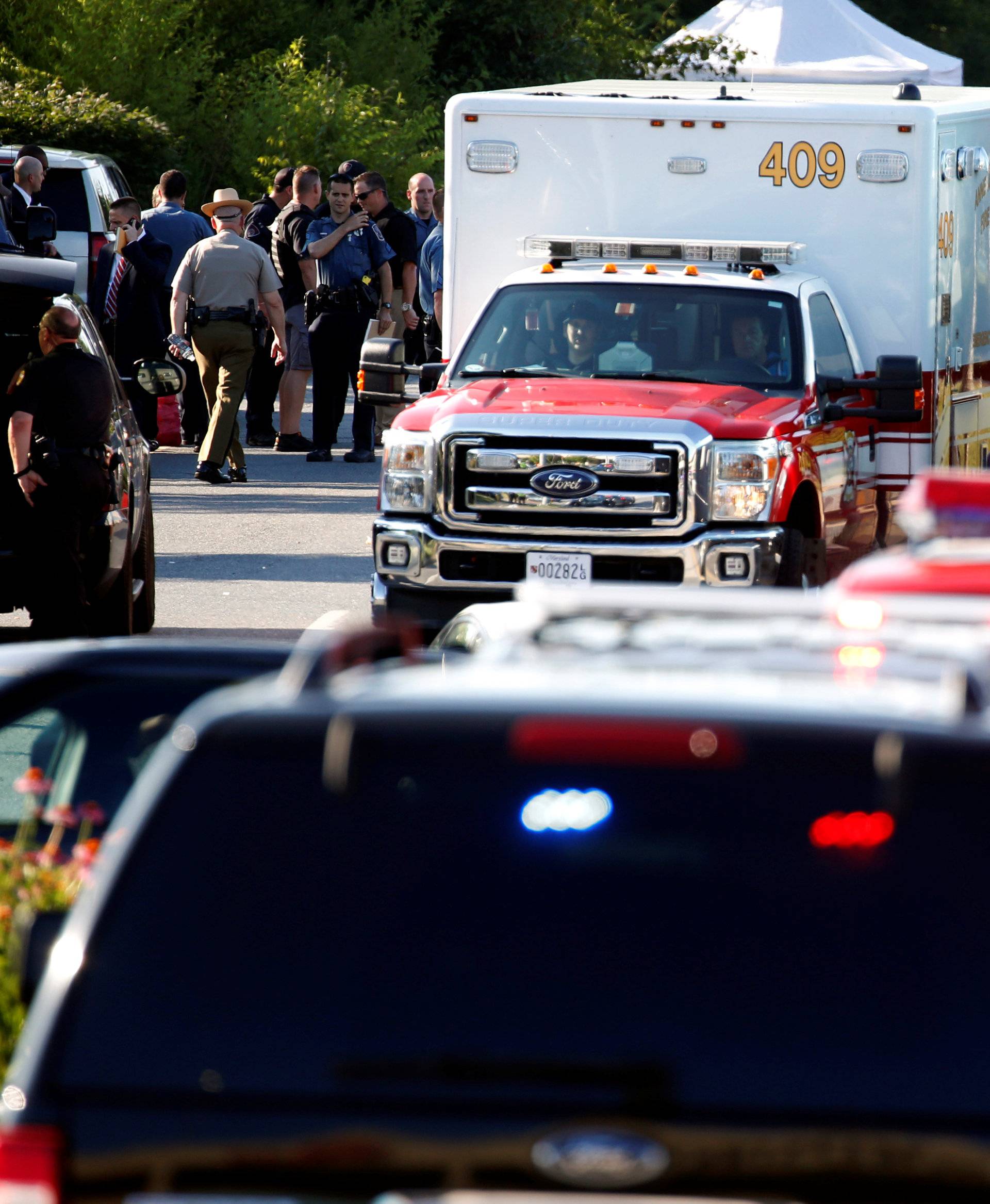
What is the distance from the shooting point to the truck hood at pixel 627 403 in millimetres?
10312

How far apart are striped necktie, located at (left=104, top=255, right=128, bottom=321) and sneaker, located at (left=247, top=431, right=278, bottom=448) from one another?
202 centimetres

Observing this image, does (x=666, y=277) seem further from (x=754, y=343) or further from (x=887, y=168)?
(x=887, y=168)

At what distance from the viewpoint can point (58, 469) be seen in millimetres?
9781

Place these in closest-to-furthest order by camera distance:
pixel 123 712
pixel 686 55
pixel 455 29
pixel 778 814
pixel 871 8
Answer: pixel 778 814, pixel 123 712, pixel 686 55, pixel 455 29, pixel 871 8

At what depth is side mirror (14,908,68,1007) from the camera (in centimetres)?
328

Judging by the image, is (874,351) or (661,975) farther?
(874,351)

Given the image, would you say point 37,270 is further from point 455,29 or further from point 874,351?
point 455,29

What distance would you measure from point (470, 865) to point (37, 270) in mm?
7125

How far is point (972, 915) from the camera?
2.85 m

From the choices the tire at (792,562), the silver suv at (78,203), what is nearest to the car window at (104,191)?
the silver suv at (78,203)

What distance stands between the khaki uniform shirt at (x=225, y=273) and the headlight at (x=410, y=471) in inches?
268

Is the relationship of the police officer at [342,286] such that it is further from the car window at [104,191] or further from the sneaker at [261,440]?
the car window at [104,191]

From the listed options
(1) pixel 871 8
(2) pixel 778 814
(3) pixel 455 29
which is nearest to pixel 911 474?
(2) pixel 778 814

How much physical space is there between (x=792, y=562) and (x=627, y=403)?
3.29 ft
